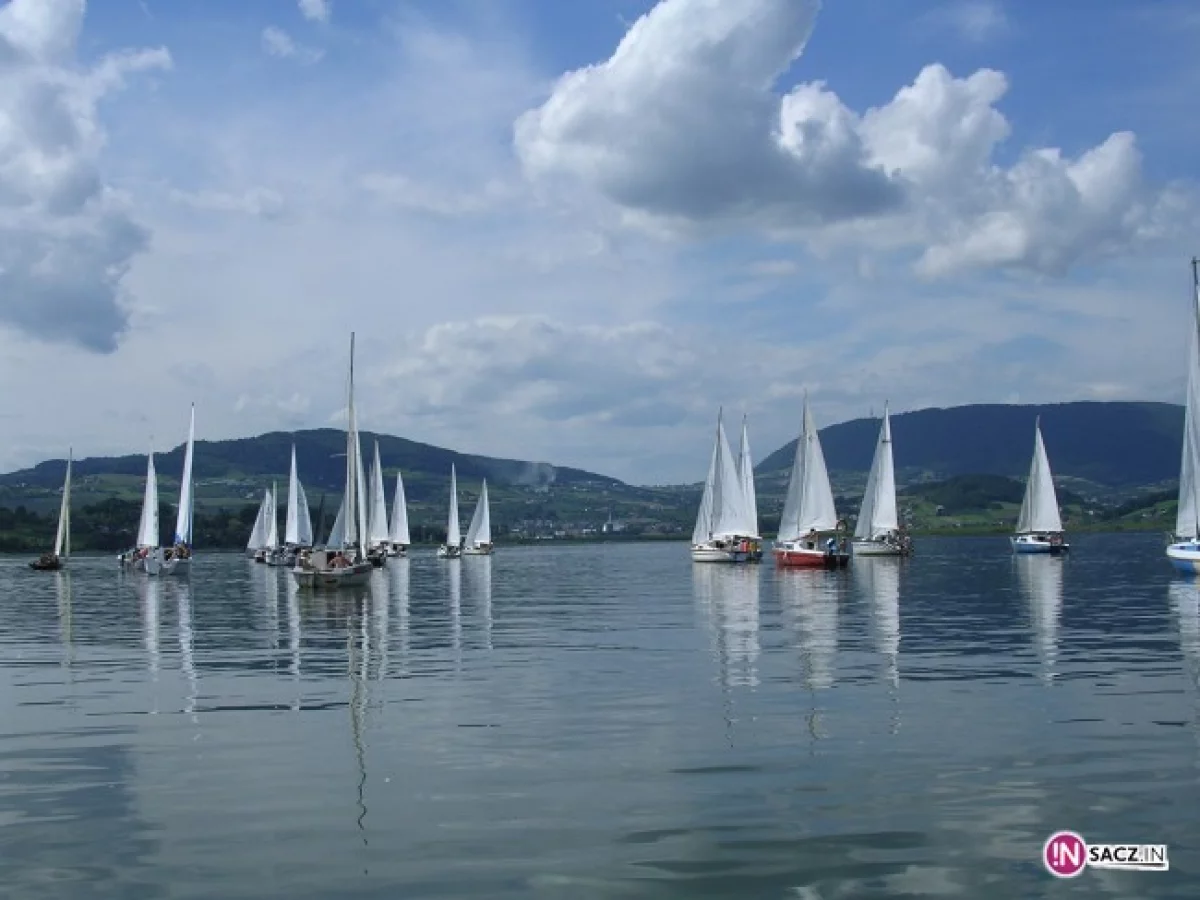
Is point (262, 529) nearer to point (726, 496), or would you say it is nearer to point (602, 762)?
point (726, 496)

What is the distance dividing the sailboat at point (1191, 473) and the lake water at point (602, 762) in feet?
105

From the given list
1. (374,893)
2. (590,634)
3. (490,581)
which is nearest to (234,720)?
(374,893)

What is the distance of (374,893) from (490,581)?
297 ft

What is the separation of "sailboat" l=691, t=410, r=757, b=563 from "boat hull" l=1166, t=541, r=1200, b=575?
50844mm

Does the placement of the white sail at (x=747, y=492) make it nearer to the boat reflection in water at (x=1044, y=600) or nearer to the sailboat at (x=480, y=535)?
the boat reflection in water at (x=1044, y=600)

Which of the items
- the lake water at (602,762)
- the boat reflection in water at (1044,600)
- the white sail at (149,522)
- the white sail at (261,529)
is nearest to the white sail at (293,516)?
the white sail at (261,529)

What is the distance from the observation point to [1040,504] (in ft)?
484

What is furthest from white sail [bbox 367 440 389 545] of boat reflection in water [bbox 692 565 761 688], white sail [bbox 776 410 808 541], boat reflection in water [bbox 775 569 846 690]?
boat reflection in water [bbox 775 569 846 690]

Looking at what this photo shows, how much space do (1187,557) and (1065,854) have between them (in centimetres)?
7309

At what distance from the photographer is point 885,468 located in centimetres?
13662

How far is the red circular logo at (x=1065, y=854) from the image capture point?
15305 mm

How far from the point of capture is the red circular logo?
15305 mm

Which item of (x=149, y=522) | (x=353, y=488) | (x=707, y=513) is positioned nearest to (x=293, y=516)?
(x=149, y=522)

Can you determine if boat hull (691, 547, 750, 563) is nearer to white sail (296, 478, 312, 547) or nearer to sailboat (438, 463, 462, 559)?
sailboat (438, 463, 462, 559)
